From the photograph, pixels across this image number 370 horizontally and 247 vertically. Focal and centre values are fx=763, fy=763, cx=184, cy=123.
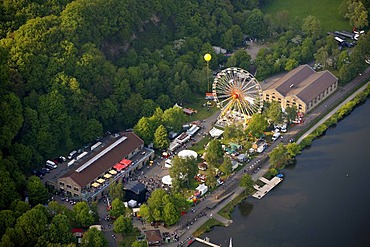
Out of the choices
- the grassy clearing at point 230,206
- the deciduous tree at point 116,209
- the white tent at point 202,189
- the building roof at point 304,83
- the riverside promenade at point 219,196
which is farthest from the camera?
the building roof at point 304,83

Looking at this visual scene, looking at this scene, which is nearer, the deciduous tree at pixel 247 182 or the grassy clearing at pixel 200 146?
the deciduous tree at pixel 247 182

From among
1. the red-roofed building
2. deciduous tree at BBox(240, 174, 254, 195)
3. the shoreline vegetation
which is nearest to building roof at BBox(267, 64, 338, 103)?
the shoreline vegetation

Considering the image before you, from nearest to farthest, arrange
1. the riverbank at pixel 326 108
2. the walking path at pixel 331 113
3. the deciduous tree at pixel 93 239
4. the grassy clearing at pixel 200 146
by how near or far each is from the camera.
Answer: the deciduous tree at pixel 93 239
the riverbank at pixel 326 108
the grassy clearing at pixel 200 146
the walking path at pixel 331 113

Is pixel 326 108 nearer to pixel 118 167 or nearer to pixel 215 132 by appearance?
pixel 215 132

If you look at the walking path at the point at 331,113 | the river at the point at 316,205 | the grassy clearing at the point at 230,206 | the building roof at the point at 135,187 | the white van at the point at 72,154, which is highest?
the white van at the point at 72,154

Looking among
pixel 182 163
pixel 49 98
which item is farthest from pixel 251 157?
pixel 49 98

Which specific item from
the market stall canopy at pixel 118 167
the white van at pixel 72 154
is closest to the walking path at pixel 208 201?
the market stall canopy at pixel 118 167

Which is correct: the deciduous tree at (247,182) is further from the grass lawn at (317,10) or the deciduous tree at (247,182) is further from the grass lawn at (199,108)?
the grass lawn at (317,10)

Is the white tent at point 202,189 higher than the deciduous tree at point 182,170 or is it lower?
lower
